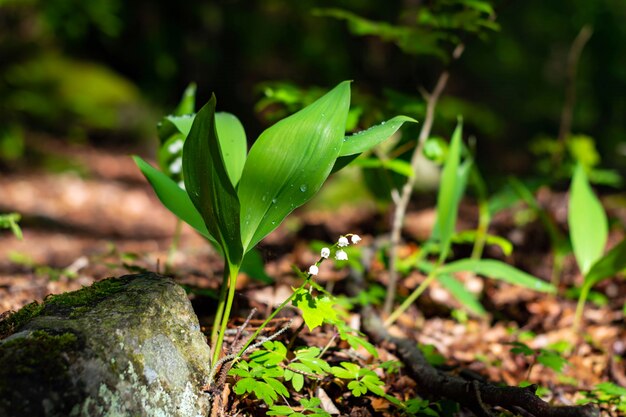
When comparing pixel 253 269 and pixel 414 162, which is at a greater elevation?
pixel 414 162

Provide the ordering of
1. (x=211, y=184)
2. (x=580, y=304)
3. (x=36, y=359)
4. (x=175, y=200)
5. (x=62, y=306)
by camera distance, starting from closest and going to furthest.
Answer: (x=36, y=359), (x=211, y=184), (x=62, y=306), (x=175, y=200), (x=580, y=304)

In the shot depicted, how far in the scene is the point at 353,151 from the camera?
1374mm

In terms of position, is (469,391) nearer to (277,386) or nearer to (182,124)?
(277,386)

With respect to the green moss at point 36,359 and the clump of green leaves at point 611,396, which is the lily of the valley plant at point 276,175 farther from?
the clump of green leaves at point 611,396

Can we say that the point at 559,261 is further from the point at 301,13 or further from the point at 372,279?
the point at 301,13

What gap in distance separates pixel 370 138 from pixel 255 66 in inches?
348

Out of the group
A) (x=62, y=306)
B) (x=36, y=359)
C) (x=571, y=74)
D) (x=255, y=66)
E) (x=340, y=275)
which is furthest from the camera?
(x=255, y=66)

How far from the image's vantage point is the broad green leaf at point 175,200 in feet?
4.67

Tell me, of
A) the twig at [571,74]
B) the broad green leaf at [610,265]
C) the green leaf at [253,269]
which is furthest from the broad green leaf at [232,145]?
the twig at [571,74]

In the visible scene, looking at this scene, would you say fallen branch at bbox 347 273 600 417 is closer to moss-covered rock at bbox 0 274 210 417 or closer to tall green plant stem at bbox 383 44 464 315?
tall green plant stem at bbox 383 44 464 315

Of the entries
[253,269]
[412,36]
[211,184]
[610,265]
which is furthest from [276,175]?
[610,265]

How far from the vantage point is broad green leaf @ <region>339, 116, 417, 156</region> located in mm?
1372

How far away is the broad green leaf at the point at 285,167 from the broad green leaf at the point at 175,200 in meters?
0.16

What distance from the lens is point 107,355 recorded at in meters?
1.17
